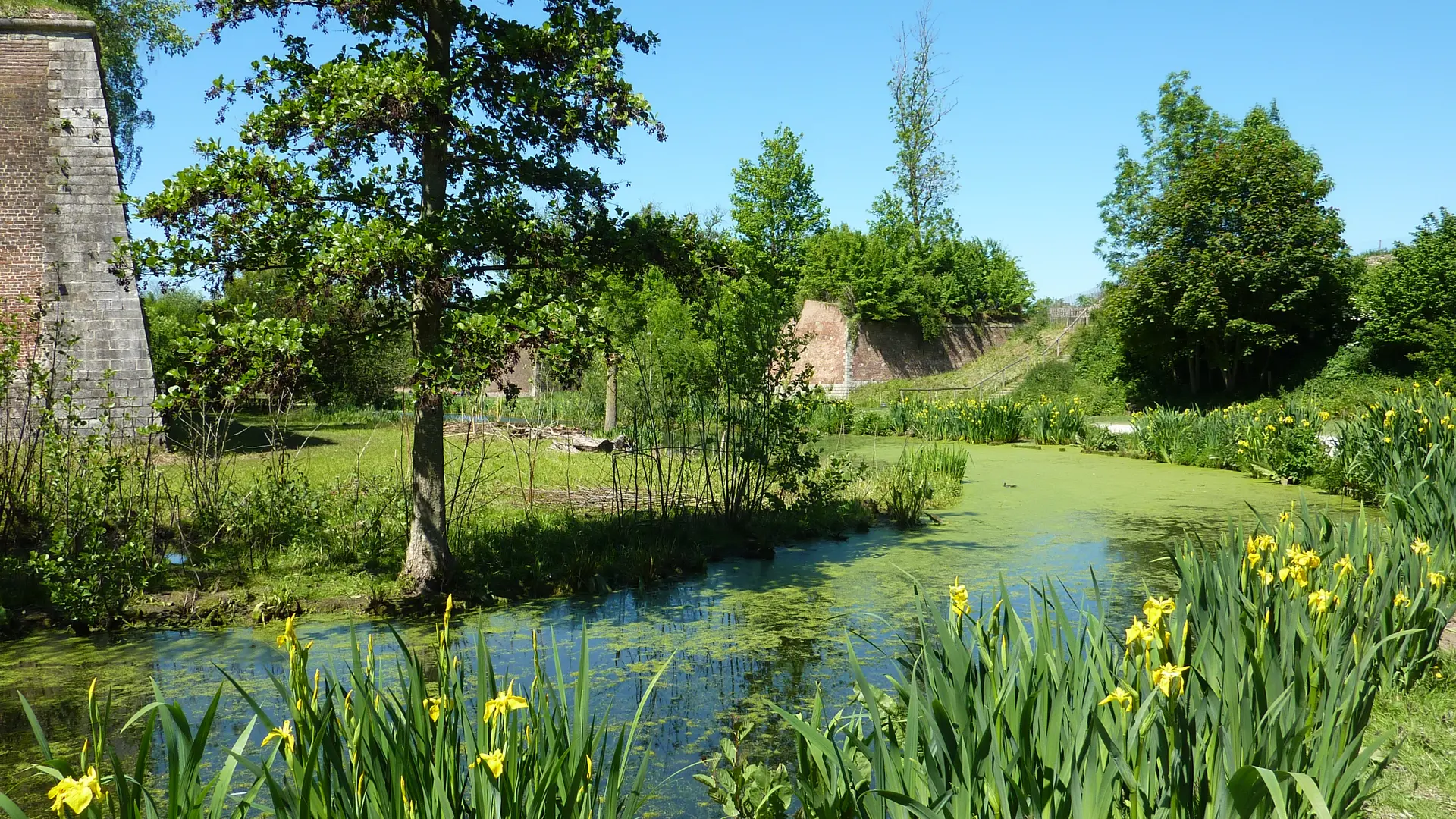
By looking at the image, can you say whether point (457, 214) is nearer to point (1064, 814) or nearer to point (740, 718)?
point (740, 718)

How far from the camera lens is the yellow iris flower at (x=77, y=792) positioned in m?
1.49

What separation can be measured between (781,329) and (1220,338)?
57.6 feet

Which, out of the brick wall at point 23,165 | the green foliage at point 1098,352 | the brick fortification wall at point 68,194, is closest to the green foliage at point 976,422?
the green foliage at point 1098,352

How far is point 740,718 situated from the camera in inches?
168

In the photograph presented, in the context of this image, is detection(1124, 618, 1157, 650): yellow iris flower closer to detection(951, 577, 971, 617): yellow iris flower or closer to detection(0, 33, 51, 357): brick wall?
detection(951, 577, 971, 617): yellow iris flower

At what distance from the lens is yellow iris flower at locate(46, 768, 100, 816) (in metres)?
1.49

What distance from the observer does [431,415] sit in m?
6.30

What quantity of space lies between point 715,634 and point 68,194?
13356 millimetres

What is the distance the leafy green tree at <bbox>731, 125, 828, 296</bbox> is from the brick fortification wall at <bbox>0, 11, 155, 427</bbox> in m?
24.5

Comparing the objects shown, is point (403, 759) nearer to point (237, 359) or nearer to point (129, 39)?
point (237, 359)

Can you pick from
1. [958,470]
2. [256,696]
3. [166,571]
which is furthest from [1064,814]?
[958,470]

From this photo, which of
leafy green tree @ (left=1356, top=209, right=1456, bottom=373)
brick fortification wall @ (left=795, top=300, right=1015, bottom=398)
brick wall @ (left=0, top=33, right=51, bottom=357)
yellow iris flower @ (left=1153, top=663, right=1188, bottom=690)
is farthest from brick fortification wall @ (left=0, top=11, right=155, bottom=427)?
leafy green tree @ (left=1356, top=209, right=1456, bottom=373)

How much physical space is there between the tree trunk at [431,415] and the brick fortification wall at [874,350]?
24751mm

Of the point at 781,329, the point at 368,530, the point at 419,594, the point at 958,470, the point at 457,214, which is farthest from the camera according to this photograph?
the point at 958,470
